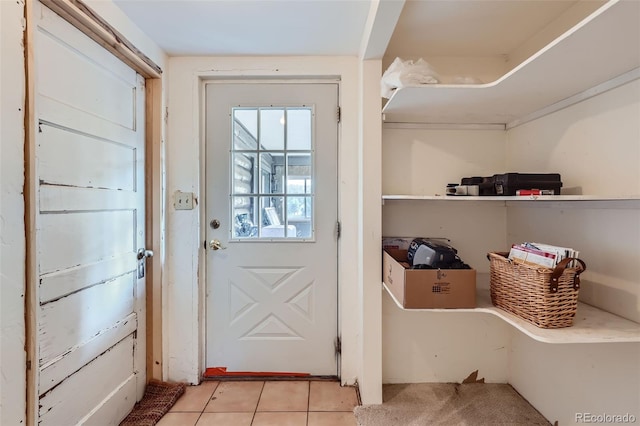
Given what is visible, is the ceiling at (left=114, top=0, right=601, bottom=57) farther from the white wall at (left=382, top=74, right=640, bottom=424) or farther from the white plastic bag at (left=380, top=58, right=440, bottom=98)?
the white wall at (left=382, top=74, right=640, bottom=424)

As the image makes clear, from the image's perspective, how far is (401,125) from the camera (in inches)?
72.3

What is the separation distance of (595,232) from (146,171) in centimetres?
232

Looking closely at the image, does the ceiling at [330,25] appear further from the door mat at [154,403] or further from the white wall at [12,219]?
the door mat at [154,403]

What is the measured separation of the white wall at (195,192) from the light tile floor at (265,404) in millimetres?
130

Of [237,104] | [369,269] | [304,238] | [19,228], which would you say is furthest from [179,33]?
[369,269]

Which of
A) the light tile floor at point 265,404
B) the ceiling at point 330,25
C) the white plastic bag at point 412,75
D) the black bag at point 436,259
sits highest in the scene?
the ceiling at point 330,25

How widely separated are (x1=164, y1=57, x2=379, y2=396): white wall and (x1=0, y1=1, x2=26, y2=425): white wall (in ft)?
2.75

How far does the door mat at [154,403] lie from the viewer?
154 cm

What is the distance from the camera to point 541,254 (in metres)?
1.16

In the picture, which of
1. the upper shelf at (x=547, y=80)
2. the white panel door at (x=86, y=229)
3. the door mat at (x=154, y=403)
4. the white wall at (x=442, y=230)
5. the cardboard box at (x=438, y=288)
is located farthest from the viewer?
the white wall at (x=442, y=230)

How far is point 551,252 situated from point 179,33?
207 centimetres

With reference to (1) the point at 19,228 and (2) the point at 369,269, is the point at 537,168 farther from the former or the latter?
(1) the point at 19,228

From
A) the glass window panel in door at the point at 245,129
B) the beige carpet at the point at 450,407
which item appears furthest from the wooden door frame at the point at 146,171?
the beige carpet at the point at 450,407

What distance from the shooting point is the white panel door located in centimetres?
114
